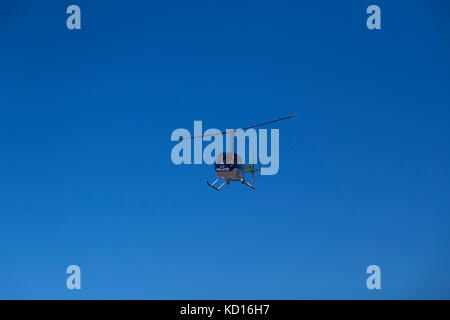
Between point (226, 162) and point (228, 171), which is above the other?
point (226, 162)

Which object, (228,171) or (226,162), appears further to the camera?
(226,162)

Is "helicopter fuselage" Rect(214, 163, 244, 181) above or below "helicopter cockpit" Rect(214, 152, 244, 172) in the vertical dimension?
below

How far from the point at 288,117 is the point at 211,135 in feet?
36.0

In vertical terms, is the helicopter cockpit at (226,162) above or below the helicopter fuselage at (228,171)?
above
